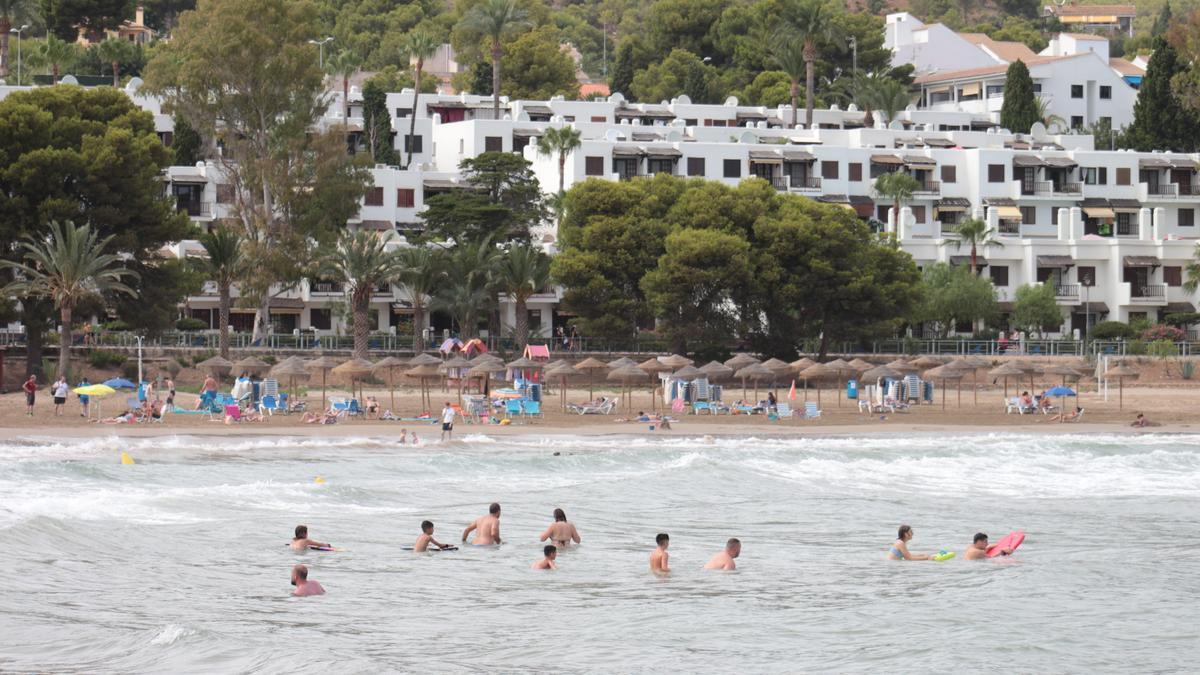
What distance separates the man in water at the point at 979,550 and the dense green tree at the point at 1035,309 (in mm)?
46691

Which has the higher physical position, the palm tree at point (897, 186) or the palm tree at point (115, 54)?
the palm tree at point (115, 54)

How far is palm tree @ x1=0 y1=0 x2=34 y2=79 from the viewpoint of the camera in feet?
273

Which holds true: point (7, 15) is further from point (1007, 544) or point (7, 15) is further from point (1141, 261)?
point (1007, 544)

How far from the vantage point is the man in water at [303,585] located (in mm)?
21656

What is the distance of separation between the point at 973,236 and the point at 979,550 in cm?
4997

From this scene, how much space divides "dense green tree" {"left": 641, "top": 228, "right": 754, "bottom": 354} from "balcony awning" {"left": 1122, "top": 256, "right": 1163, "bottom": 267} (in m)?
23.2

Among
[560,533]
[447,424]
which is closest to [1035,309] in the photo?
[447,424]

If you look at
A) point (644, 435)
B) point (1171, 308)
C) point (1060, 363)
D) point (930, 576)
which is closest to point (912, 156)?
point (1171, 308)

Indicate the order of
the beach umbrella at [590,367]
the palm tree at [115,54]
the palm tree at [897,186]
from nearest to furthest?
the beach umbrella at [590,367] → the palm tree at [897,186] → the palm tree at [115,54]

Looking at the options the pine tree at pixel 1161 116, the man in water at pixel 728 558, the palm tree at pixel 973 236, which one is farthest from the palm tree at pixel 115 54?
the man in water at pixel 728 558

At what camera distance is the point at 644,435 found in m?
42.6

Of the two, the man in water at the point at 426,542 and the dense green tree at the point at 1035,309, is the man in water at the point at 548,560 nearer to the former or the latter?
the man in water at the point at 426,542

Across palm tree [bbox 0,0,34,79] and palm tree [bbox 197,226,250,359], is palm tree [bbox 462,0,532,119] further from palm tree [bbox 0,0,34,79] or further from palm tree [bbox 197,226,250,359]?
palm tree [bbox 197,226,250,359]

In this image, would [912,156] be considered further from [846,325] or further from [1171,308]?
[846,325]
